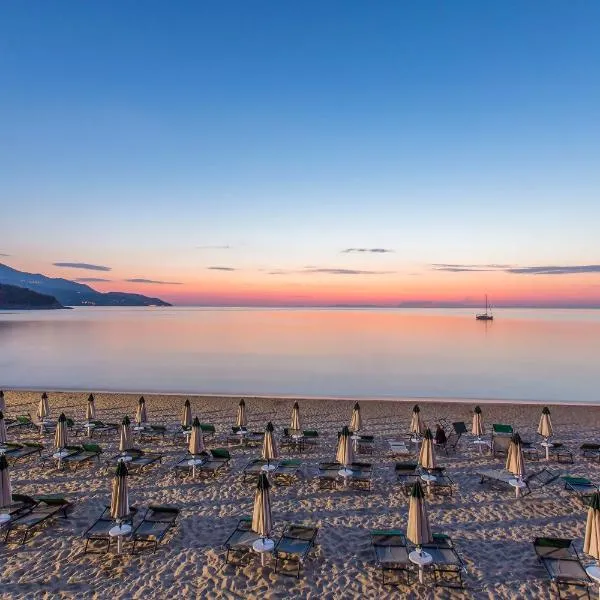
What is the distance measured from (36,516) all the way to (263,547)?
525 centimetres

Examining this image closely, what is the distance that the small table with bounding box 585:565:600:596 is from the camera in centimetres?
710

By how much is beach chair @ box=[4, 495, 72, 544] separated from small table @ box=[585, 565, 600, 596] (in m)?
10.5

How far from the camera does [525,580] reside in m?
7.84

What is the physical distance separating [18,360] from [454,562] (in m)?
57.8

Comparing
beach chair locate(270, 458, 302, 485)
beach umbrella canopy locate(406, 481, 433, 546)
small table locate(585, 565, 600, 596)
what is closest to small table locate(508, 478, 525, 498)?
small table locate(585, 565, 600, 596)

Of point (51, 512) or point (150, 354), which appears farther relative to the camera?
point (150, 354)

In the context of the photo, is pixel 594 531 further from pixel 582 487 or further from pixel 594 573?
pixel 582 487

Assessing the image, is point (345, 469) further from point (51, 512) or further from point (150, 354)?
point (150, 354)

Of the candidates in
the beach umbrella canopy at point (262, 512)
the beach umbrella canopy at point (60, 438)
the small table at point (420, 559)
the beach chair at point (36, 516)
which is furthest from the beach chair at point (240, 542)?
the beach umbrella canopy at point (60, 438)

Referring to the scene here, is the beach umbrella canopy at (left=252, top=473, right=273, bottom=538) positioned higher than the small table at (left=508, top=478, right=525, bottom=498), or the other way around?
the beach umbrella canopy at (left=252, top=473, right=273, bottom=538)

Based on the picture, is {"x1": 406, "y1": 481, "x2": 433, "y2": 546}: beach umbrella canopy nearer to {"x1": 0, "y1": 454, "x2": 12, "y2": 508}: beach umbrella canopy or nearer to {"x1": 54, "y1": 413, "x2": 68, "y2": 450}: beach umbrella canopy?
{"x1": 0, "y1": 454, "x2": 12, "y2": 508}: beach umbrella canopy

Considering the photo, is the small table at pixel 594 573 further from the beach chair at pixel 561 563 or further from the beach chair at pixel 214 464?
the beach chair at pixel 214 464

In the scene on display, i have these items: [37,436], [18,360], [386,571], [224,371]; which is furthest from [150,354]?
[386,571]

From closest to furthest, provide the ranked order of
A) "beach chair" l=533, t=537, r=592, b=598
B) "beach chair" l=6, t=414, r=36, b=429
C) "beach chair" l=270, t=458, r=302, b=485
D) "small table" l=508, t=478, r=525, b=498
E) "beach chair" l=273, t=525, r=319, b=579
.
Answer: "beach chair" l=533, t=537, r=592, b=598
"beach chair" l=273, t=525, r=319, b=579
"small table" l=508, t=478, r=525, b=498
"beach chair" l=270, t=458, r=302, b=485
"beach chair" l=6, t=414, r=36, b=429
